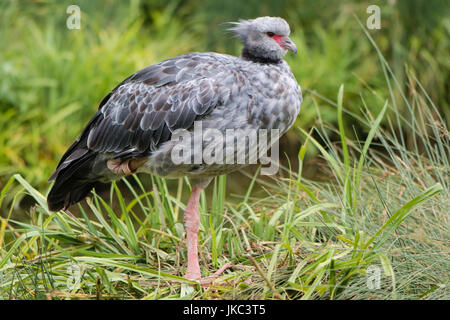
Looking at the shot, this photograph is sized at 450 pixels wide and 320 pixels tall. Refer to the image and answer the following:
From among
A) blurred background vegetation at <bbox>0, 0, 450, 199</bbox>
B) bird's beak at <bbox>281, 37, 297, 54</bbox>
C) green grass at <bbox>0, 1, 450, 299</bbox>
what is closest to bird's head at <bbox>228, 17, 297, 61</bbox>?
bird's beak at <bbox>281, 37, 297, 54</bbox>

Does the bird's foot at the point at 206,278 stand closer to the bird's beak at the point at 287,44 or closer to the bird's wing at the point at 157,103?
the bird's wing at the point at 157,103

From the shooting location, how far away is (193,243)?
3299 millimetres

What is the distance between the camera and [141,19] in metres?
7.57

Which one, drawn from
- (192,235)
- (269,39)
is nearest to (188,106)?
(269,39)

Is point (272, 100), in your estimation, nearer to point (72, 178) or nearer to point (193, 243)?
point (193, 243)

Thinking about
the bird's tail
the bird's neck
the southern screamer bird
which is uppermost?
the bird's neck

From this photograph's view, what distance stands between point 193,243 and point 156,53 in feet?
12.4

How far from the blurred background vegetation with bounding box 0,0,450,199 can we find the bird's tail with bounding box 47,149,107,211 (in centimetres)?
187

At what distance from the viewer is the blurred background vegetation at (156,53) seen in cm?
567

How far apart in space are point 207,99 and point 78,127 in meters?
2.98

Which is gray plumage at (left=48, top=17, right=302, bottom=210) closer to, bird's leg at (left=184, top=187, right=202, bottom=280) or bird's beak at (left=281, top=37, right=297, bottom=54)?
bird's beak at (left=281, top=37, right=297, bottom=54)

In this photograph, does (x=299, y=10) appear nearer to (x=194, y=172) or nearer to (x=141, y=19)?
(x=141, y=19)

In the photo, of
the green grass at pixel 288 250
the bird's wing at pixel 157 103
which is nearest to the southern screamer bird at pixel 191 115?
the bird's wing at pixel 157 103

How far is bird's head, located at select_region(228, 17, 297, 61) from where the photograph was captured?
3158 millimetres
